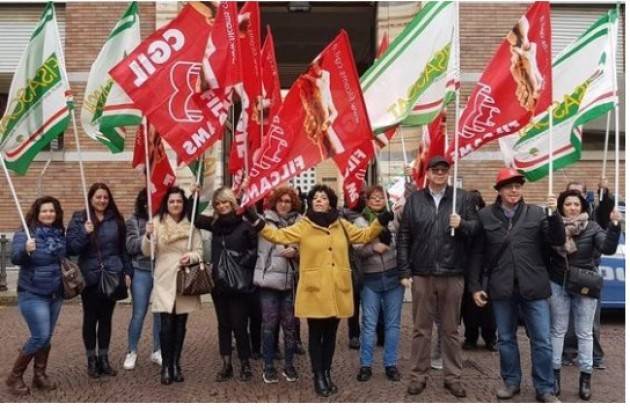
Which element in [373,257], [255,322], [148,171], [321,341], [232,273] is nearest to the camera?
[321,341]

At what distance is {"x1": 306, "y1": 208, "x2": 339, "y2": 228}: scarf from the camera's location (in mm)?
5312

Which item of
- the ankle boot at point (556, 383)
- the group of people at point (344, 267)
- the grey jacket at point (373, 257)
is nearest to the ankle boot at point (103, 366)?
the group of people at point (344, 267)

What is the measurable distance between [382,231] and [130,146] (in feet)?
28.6

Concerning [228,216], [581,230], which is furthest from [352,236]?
[581,230]

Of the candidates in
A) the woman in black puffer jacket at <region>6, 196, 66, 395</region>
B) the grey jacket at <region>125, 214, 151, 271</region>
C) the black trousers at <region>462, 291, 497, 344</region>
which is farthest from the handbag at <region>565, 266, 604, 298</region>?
the woman in black puffer jacket at <region>6, 196, 66, 395</region>

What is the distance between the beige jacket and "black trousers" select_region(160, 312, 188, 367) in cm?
8

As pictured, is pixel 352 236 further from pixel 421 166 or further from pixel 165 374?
pixel 165 374

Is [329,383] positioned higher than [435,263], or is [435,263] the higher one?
[435,263]

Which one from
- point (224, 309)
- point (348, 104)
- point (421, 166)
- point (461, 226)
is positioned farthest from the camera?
point (421, 166)

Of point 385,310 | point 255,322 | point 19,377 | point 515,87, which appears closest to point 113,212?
point 19,377

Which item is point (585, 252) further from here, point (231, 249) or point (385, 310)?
point (231, 249)

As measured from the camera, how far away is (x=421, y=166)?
6.32 metres

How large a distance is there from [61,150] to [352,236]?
387 inches

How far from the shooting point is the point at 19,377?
17.4ft
